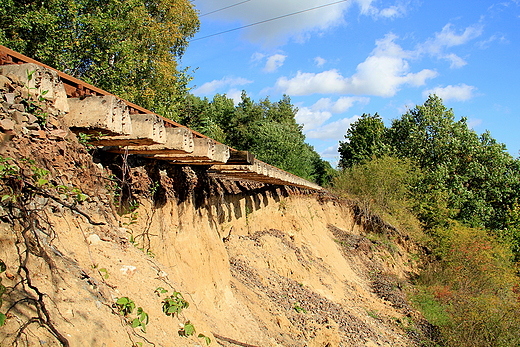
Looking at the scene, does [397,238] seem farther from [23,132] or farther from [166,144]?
[23,132]

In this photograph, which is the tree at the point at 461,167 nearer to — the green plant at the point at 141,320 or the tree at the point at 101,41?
the tree at the point at 101,41

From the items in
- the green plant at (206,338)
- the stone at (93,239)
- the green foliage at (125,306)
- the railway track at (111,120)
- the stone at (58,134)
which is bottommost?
the green plant at (206,338)

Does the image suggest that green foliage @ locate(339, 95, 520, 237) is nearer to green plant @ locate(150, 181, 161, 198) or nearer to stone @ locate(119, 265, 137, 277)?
green plant @ locate(150, 181, 161, 198)

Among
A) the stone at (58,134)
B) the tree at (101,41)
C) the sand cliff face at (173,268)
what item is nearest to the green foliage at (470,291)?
the sand cliff face at (173,268)

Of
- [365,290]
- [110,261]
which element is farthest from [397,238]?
[110,261]

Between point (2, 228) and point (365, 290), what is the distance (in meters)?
13.5

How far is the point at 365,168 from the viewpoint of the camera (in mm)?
25203

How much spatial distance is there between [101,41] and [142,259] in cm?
1162

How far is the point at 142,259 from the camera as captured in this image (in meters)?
4.49

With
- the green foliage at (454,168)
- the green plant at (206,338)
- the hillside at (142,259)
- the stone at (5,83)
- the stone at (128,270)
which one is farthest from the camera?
the green foliage at (454,168)

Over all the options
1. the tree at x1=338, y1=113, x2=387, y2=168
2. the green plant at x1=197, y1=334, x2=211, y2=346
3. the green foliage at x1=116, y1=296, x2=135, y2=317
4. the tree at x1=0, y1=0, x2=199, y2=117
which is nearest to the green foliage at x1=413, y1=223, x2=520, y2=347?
the green plant at x1=197, y1=334, x2=211, y2=346

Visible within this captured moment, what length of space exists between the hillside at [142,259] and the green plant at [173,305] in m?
0.01

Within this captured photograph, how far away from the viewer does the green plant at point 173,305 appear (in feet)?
13.6

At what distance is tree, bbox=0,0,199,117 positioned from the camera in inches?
501
